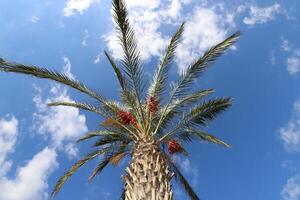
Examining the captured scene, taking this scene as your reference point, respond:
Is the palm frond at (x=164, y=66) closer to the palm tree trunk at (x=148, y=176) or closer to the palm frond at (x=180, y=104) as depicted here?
the palm frond at (x=180, y=104)

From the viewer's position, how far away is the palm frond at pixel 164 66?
1617 centimetres

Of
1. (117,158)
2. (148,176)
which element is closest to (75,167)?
(117,158)

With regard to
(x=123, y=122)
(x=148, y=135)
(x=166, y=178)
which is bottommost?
(x=166, y=178)

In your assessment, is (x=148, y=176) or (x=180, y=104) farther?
(x=180, y=104)

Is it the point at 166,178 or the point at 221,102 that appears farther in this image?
the point at 221,102

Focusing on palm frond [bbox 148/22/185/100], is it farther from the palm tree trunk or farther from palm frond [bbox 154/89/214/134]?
the palm tree trunk

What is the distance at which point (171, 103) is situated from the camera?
15.8 metres

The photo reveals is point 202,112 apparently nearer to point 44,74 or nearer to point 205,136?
point 205,136

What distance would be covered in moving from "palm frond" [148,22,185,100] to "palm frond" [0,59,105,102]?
1972 mm

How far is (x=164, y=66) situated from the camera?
53.3 feet

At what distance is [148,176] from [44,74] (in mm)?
4770

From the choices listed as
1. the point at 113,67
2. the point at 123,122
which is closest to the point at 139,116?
the point at 123,122

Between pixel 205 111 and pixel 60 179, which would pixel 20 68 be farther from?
pixel 205 111

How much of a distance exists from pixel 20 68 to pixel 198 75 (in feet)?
19.7
